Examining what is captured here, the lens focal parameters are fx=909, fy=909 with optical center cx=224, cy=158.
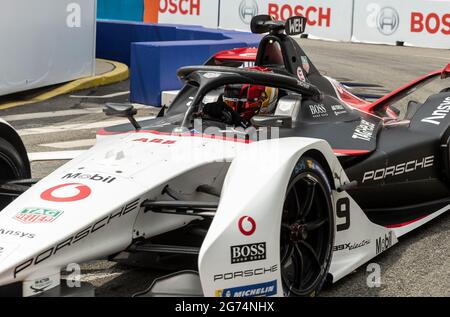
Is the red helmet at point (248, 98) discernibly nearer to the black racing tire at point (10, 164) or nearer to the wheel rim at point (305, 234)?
the wheel rim at point (305, 234)

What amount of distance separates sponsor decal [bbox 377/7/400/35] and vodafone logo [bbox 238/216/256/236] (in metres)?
19.7

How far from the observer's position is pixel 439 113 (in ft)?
23.1

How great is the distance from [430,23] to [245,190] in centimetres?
1939

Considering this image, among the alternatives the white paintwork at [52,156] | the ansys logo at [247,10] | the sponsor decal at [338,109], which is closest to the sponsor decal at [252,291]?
the sponsor decal at [338,109]

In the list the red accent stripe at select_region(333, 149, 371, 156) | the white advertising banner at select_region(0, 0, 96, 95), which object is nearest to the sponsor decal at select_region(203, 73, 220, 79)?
the red accent stripe at select_region(333, 149, 371, 156)

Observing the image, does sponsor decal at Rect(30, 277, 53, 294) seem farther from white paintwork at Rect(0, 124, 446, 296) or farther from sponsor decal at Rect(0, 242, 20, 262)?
sponsor decal at Rect(0, 242, 20, 262)

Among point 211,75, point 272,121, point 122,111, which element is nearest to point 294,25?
point 211,75

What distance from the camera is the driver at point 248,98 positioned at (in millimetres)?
6277

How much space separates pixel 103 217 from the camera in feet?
15.3

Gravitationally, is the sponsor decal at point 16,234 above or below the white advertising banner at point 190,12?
below

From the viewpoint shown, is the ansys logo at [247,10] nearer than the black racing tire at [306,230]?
No

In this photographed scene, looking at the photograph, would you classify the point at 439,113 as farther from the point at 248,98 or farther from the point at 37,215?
the point at 37,215

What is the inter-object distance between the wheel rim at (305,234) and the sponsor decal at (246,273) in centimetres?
26

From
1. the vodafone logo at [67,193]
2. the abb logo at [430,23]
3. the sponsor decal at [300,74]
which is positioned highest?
the abb logo at [430,23]
